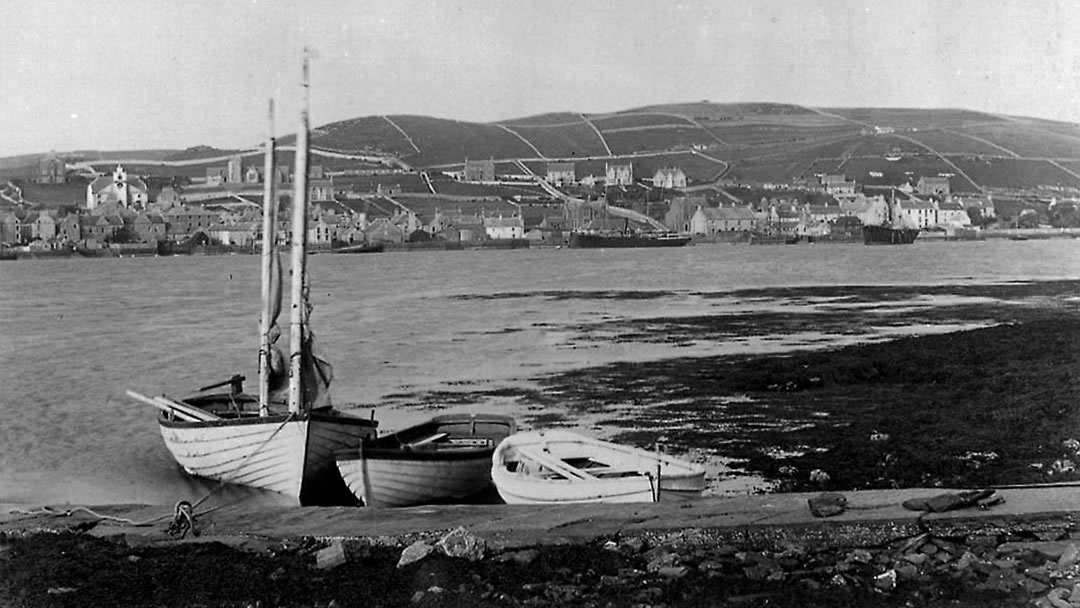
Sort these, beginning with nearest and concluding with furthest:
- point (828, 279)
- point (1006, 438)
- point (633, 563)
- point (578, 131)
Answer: point (633, 563)
point (1006, 438)
point (578, 131)
point (828, 279)

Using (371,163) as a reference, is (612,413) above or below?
below

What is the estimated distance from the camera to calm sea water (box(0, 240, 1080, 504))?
43.7 feet

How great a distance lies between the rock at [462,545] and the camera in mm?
5859

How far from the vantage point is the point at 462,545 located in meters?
5.90

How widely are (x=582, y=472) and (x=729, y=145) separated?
26.6 meters

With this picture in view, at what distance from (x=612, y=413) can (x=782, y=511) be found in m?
7.25

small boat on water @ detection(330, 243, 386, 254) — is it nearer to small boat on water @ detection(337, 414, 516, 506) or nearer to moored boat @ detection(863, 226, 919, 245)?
small boat on water @ detection(337, 414, 516, 506)

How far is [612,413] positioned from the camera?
13.5 metres

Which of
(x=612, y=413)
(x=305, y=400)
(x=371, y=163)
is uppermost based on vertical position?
(x=371, y=163)

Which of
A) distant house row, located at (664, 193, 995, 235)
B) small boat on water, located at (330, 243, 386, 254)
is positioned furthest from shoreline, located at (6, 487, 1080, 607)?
distant house row, located at (664, 193, 995, 235)

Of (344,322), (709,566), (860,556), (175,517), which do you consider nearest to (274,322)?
(175,517)

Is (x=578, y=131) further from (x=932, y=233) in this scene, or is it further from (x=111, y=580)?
(x=932, y=233)

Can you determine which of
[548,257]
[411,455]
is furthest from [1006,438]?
[548,257]

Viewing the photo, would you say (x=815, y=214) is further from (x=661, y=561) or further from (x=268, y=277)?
(x=661, y=561)
